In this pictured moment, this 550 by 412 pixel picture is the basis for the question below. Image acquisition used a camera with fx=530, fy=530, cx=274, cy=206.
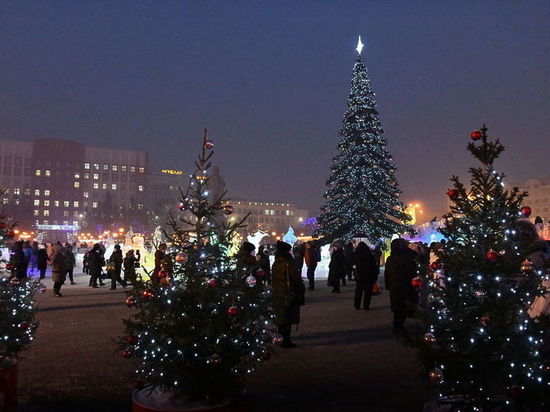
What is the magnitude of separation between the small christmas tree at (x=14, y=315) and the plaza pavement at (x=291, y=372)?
637 millimetres

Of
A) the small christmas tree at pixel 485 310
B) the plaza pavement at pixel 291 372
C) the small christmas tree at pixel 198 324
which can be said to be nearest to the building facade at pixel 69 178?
the plaza pavement at pixel 291 372

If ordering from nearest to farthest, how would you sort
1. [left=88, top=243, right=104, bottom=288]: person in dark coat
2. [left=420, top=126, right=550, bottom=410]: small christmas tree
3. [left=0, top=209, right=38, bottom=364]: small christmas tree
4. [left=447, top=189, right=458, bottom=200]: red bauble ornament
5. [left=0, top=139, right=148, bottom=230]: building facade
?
[left=420, top=126, right=550, bottom=410]: small christmas tree → [left=447, top=189, right=458, bottom=200]: red bauble ornament → [left=0, top=209, right=38, bottom=364]: small christmas tree → [left=88, top=243, right=104, bottom=288]: person in dark coat → [left=0, top=139, right=148, bottom=230]: building facade

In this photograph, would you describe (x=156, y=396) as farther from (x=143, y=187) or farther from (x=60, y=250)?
(x=143, y=187)

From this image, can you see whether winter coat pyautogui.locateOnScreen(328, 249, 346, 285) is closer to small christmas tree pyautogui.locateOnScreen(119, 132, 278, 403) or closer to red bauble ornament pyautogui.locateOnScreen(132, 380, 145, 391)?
small christmas tree pyautogui.locateOnScreen(119, 132, 278, 403)

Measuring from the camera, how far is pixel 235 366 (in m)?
5.11

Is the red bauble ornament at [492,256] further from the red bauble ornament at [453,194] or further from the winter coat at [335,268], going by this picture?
the winter coat at [335,268]

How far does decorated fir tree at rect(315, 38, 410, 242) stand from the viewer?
3709cm

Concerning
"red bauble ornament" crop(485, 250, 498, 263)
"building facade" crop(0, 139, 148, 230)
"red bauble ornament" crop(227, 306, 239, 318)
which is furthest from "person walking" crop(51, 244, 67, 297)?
"building facade" crop(0, 139, 148, 230)

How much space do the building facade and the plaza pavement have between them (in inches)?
4359

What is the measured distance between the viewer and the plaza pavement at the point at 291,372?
620 centimetres

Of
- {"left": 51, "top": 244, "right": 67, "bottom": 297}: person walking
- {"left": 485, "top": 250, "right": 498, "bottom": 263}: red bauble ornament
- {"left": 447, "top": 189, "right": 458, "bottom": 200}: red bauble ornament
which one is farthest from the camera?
{"left": 51, "top": 244, "right": 67, "bottom": 297}: person walking

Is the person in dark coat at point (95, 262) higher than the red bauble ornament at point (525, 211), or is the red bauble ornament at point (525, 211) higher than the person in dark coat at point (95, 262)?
the red bauble ornament at point (525, 211)

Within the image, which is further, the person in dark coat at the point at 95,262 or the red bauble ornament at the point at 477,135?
the person in dark coat at the point at 95,262

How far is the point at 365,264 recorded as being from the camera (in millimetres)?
13188
